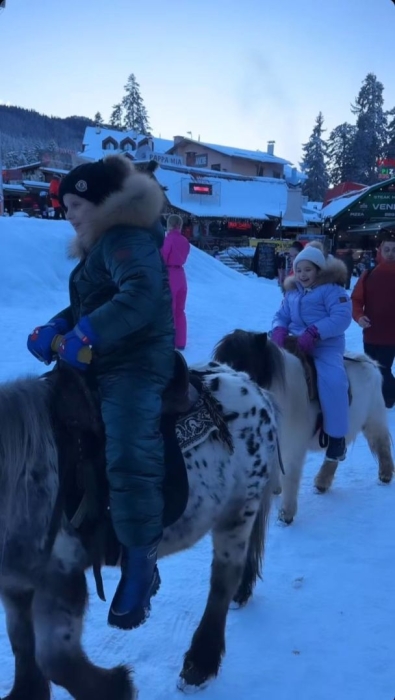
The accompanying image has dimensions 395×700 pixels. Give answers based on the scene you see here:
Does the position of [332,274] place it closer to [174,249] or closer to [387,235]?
[387,235]

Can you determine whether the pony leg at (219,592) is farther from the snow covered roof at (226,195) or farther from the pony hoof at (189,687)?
the snow covered roof at (226,195)

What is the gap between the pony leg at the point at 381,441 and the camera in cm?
483

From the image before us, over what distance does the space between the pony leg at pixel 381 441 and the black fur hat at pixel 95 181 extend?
3492 millimetres

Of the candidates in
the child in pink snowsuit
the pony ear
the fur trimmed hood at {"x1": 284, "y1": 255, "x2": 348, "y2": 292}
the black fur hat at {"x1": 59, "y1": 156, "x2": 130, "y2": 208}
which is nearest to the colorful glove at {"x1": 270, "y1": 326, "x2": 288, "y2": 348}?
the fur trimmed hood at {"x1": 284, "y1": 255, "x2": 348, "y2": 292}

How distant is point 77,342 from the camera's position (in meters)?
1.99

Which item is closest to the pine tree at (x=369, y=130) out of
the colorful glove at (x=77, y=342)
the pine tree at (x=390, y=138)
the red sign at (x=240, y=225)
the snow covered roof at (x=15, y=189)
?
the pine tree at (x=390, y=138)

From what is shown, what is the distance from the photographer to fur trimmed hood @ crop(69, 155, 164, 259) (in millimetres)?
2176

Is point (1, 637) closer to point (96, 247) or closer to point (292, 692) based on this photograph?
point (292, 692)

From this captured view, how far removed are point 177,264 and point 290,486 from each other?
17.4 feet

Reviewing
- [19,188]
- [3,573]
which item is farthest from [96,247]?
[19,188]

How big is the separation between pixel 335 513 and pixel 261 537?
1475mm

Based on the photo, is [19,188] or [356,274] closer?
[356,274]

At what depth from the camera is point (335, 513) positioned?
4.25m

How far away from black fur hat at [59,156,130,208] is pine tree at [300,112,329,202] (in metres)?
70.1
